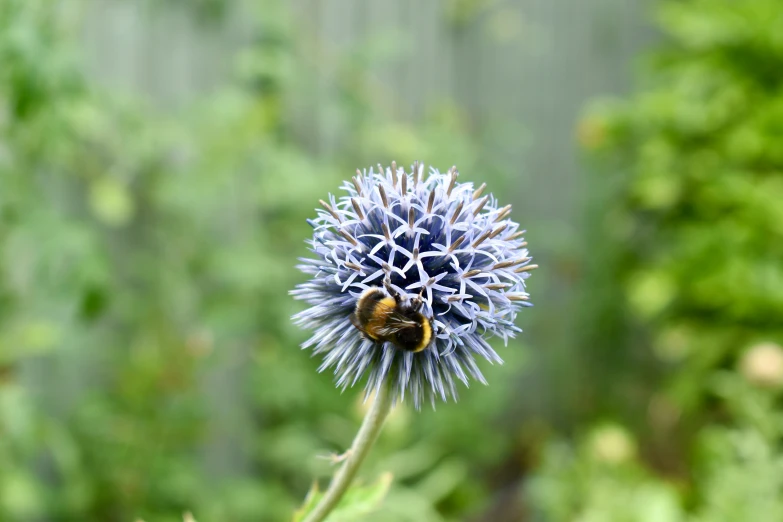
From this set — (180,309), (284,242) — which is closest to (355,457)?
(180,309)

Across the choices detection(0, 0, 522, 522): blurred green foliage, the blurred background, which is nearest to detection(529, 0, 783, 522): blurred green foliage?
A: the blurred background

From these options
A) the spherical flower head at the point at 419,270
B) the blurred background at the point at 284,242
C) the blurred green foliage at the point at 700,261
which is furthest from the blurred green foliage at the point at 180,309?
the spherical flower head at the point at 419,270

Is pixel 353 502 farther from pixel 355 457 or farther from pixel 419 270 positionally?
pixel 419 270

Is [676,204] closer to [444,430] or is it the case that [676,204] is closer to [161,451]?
[444,430]

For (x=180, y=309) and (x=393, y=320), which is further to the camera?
(x=180, y=309)

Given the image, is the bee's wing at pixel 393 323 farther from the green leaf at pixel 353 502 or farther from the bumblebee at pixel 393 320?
the green leaf at pixel 353 502

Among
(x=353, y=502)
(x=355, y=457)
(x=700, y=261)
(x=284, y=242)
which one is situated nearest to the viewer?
(x=355, y=457)
